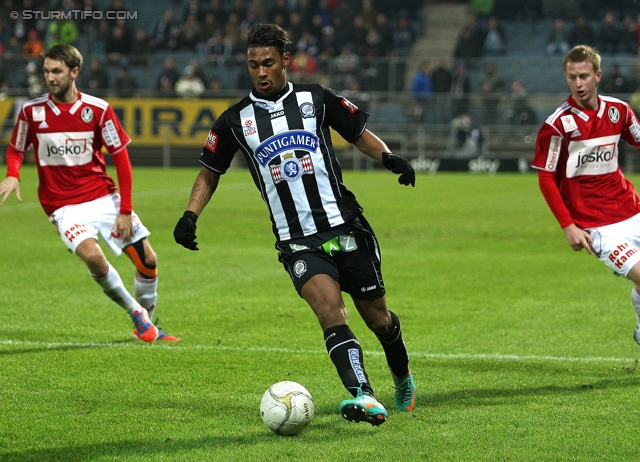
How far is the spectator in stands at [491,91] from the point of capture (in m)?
26.3

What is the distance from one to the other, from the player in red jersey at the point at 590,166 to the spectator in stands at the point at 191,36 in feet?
83.8

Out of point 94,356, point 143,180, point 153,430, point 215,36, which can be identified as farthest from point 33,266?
point 215,36

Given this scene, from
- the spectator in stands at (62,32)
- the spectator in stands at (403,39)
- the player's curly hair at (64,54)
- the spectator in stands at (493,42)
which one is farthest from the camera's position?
the spectator in stands at (403,39)

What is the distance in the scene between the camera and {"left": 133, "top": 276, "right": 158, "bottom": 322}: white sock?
7822 mm

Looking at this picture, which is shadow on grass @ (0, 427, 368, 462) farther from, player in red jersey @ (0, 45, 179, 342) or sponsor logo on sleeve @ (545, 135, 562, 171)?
player in red jersey @ (0, 45, 179, 342)

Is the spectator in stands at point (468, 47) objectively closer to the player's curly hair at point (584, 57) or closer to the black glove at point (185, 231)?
the player's curly hair at point (584, 57)

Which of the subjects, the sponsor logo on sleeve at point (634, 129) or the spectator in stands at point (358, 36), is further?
the spectator in stands at point (358, 36)

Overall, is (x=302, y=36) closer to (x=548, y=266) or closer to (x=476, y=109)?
(x=476, y=109)

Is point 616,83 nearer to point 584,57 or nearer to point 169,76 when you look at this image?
point 169,76

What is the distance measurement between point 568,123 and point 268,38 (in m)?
2.37

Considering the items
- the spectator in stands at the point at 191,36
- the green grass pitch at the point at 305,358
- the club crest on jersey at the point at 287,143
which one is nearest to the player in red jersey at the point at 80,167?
the green grass pitch at the point at 305,358

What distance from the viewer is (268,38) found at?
5016mm

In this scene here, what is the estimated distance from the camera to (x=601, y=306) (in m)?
8.90

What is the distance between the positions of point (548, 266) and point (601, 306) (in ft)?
8.36
